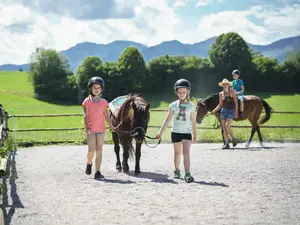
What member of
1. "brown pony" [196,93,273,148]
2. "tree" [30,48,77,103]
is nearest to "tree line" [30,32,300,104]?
"tree" [30,48,77,103]

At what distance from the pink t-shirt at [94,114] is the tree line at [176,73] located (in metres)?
38.5

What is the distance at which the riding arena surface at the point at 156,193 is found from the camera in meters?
4.96

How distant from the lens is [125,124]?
26.8 feet

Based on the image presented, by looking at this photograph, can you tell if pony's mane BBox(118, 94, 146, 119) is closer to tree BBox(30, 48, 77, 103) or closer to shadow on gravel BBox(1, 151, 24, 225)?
shadow on gravel BBox(1, 151, 24, 225)

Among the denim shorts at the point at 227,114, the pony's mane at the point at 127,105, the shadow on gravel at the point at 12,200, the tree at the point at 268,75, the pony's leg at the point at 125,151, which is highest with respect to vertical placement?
the tree at the point at 268,75

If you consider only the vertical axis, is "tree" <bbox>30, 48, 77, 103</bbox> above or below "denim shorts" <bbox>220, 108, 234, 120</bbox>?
above

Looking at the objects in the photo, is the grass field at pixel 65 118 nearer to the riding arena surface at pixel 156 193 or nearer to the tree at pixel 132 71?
the tree at pixel 132 71

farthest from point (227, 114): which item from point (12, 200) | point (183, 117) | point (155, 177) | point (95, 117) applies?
point (12, 200)

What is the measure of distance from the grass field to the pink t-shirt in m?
6.64

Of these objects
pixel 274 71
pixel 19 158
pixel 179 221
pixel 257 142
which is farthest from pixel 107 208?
pixel 274 71

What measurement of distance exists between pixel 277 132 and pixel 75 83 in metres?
41.9

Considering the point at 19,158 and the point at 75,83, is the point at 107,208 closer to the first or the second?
the point at 19,158

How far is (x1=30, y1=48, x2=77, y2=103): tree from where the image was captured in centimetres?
5450

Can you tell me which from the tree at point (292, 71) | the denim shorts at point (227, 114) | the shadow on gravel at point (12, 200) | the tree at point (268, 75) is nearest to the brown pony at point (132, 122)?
the shadow on gravel at point (12, 200)
